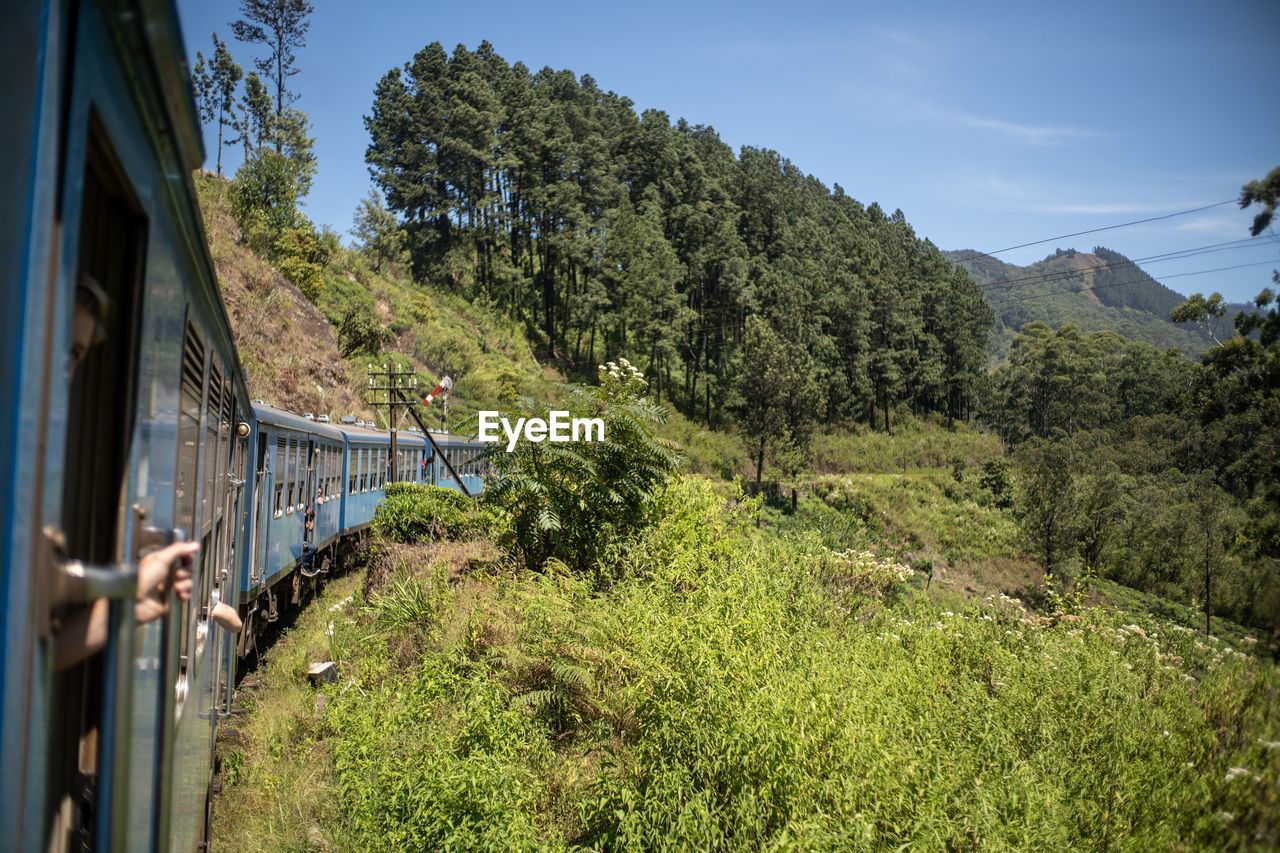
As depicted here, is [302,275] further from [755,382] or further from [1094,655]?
[1094,655]

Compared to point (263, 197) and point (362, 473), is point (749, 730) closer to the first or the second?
point (362, 473)

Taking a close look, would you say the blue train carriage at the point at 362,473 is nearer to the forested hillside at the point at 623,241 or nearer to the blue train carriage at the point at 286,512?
the blue train carriage at the point at 286,512

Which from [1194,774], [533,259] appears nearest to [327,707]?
[1194,774]

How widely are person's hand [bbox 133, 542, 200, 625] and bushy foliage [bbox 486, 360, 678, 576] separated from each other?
859 cm

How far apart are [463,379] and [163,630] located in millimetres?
35545

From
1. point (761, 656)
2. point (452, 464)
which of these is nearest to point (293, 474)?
point (761, 656)

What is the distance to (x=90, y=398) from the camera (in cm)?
171

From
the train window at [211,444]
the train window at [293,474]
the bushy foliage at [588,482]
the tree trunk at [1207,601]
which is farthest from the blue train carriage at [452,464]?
the train window at [211,444]

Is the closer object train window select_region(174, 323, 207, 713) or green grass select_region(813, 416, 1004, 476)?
train window select_region(174, 323, 207, 713)

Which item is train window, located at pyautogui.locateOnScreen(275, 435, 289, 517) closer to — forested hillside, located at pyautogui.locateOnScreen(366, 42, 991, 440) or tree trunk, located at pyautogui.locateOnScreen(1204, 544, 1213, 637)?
tree trunk, located at pyautogui.locateOnScreen(1204, 544, 1213, 637)

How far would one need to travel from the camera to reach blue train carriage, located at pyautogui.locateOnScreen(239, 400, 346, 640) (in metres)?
8.36

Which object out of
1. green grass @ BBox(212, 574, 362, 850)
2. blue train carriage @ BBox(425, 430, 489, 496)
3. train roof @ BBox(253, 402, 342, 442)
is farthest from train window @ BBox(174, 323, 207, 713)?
blue train carriage @ BBox(425, 430, 489, 496)

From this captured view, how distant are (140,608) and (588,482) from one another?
29.5 ft

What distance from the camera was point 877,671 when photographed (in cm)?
635
